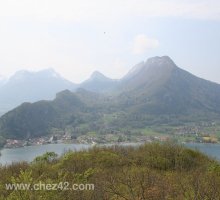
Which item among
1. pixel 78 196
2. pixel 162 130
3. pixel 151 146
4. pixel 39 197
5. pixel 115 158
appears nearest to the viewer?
pixel 39 197

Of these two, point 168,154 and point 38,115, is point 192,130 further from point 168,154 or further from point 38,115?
point 168,154

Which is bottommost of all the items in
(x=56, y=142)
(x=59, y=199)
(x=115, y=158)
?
(x=56, y=142)

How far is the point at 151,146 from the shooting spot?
53.1 meters

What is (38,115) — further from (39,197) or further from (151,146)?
(39,197)

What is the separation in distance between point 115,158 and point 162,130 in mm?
147979

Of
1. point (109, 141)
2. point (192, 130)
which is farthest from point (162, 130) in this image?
point (109, 141)

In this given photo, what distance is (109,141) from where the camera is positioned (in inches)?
6250

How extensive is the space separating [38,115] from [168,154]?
155 m

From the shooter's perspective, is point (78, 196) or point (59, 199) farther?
point (78, 196)

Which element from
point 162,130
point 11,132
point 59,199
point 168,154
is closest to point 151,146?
point 168,154

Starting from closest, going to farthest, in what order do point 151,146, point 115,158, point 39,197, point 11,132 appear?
point 39,197 < point 115,158 < point 151,146 < point 11,132

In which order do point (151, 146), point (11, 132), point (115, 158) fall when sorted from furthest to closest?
point (11, 132), point (151, 146), point (115, 158)

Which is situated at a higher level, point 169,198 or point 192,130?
point 169,198

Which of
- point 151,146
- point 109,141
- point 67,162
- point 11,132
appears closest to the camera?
point 67,162
